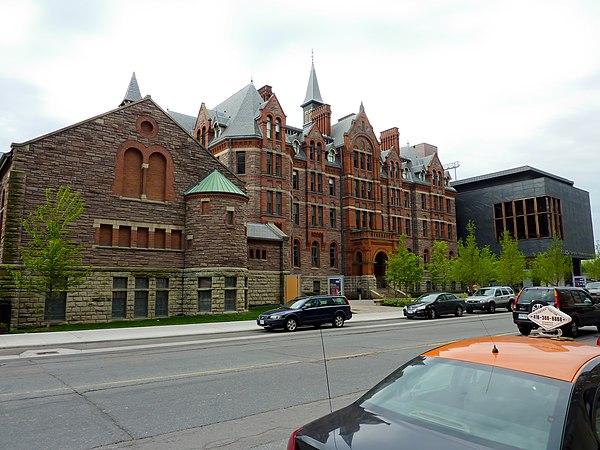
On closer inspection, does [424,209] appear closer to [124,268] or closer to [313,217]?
[313,217]

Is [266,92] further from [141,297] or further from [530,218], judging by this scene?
[530,218]

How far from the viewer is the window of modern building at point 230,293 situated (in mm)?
28062

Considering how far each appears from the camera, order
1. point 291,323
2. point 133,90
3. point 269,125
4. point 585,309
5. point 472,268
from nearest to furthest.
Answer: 1. point 585,309
2. point 291,323
3. point 269,125
4. point 472,268
5. point 133,90

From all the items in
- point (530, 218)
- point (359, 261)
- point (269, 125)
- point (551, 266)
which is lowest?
point (551, 266)

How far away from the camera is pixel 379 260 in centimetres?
5147

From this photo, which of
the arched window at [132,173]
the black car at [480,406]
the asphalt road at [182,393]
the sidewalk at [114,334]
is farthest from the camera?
the arched window at [132,173]

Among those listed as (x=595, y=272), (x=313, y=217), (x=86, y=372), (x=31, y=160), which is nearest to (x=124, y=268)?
(x=31, y=160)

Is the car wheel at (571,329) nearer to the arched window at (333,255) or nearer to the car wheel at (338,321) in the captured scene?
the car wheel at (338,321)

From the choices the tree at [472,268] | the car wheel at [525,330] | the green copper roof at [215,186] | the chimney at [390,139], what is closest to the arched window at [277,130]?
the green copper roof at [215,186]

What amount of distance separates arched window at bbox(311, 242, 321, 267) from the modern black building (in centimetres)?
3215

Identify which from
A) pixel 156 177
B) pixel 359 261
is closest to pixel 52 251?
pixel 156 177

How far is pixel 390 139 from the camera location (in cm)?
5984

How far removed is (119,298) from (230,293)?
663 cm

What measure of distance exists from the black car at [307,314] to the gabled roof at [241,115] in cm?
2346
